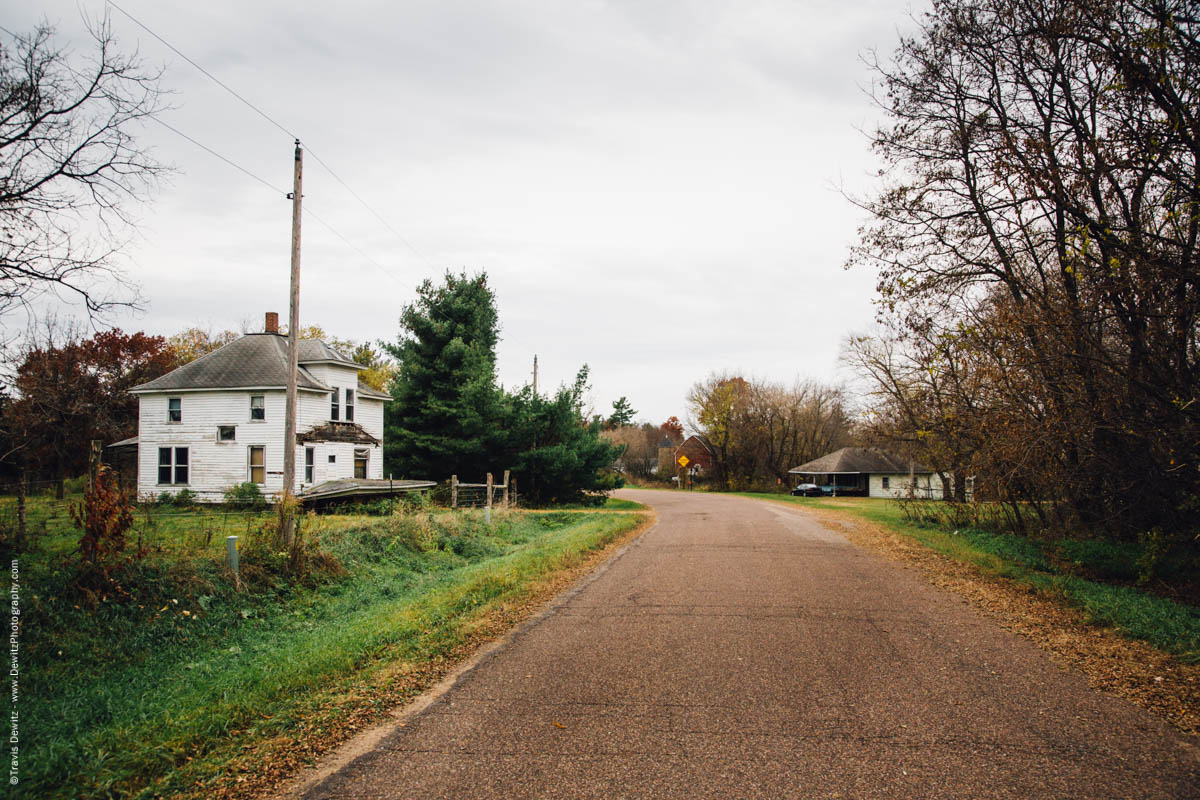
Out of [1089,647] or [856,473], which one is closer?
[1089,647]

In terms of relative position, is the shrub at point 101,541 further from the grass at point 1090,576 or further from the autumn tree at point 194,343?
the autumn tree at point 194,343

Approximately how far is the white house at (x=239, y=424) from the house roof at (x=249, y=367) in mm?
42

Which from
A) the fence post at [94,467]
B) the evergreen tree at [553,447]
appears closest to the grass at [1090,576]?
the fence post at [94,467]

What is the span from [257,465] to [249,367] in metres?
4.21

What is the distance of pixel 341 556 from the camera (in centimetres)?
1196

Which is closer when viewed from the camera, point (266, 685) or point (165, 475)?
point (266, 685)

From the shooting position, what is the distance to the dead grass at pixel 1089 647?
215 inches

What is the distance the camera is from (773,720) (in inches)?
193

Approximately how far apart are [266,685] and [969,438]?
1518 cm

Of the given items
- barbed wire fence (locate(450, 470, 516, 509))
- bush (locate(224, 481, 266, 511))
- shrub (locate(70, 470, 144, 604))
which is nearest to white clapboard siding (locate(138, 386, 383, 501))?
bush (locate(224, 481, 266, 511))

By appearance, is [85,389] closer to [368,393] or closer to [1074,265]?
[368,393]

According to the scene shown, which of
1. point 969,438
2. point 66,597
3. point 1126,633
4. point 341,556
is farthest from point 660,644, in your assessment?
point 969,438

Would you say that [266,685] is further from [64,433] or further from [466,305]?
[64,433]

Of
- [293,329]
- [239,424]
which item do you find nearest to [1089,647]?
[293,329]
